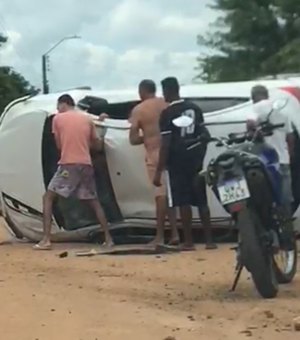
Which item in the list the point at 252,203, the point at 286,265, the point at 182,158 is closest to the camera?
the point at 252,203

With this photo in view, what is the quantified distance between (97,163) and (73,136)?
27.3 inches

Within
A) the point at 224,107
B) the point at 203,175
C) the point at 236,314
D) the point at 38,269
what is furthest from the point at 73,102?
the point at 236,314

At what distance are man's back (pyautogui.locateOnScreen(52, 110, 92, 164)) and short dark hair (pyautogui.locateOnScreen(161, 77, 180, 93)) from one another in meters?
1.21

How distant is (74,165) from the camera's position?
39.5 feet

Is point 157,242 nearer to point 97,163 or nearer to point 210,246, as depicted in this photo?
point 210,246

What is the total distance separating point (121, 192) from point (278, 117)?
3.25 meters

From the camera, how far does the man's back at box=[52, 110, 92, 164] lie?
12031 mm

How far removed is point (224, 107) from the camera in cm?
1272

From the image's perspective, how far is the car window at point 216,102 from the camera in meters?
12.7

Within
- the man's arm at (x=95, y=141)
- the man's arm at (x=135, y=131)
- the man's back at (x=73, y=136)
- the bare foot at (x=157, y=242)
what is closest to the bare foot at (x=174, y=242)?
the bare foot at (x=157, y=242)

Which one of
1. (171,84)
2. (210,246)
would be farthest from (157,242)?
(171,84)

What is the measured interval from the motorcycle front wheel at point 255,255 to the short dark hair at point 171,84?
3121 mm

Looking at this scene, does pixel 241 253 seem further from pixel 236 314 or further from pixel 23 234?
pixel 23 234

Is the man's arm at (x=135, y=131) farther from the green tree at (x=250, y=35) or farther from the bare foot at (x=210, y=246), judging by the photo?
the green tree at (x=250, y=35)
